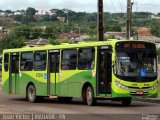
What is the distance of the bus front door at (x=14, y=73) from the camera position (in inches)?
1125

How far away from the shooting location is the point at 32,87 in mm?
27297

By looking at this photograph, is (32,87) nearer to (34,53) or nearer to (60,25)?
(34,53)

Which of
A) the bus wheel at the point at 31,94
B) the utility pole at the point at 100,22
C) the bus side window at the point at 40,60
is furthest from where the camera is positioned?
the utility pole at the point at 100,22

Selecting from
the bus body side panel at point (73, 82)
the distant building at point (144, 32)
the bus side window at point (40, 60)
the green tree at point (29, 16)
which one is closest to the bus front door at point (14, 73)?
the bus side window at point (40, 60)

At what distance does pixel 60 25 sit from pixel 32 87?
328 ft

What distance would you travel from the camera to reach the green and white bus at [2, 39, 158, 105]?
21891mm

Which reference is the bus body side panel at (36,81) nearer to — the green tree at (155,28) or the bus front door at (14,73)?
the bus front door at (14,73)

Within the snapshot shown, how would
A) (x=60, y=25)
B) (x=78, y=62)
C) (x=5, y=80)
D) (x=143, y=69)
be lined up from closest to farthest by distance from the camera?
(x=143, y=69) → (x=78, y=62) → (x=5, y=80) → (x=60, y=25)

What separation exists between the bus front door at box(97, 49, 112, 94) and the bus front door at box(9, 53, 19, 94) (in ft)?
24.2

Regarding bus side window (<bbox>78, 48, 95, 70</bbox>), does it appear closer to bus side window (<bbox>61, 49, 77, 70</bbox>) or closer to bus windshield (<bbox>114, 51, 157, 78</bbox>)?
bus side window (<bbox>61, 49, 77, 70</bbox>)

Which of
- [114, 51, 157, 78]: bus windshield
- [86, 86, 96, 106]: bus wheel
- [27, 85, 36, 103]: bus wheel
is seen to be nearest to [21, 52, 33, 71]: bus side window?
[27, 85, 36, 103]: bus wheel

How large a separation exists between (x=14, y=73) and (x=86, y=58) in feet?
22.4

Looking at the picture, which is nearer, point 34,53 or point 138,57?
point 138,57

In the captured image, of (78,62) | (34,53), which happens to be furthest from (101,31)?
(78,62)
